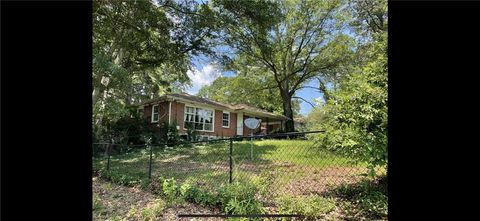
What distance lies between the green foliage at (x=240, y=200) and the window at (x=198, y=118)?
39.5 feet

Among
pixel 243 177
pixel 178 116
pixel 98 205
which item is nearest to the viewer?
pixel 98 205

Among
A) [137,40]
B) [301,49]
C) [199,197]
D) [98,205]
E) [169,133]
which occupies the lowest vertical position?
[98,205]

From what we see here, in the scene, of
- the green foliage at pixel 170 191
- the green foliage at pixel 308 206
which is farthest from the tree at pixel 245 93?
the green foliage at pixel 308 206

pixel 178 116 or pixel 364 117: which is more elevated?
pixel 178 116

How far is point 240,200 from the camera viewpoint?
4.03 m

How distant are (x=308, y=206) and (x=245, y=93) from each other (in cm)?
1986

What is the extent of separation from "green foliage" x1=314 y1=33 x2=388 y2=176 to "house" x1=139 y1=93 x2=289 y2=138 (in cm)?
1156

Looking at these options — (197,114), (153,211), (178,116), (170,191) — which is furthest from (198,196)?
(197,114)

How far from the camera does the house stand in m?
15.4

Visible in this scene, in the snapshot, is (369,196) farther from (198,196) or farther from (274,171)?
(274,171)

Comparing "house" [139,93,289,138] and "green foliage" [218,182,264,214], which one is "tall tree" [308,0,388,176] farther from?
"house" [139,93,289,138]

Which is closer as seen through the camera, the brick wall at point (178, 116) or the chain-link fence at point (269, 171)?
the chain-link fence at point (269, 171)

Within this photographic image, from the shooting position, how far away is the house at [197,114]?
15.4 m

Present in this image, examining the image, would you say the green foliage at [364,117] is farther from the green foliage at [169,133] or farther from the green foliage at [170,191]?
the green foliage at [169,133]
